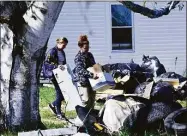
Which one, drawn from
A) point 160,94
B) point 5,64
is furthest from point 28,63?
point 160,94

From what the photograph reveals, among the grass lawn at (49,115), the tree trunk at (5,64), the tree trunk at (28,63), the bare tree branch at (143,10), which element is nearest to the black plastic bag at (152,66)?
the grass lawn at (49,115)

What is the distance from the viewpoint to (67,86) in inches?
401

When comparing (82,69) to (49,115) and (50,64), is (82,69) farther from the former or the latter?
(49,115)

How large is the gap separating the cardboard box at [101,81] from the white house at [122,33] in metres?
7.62

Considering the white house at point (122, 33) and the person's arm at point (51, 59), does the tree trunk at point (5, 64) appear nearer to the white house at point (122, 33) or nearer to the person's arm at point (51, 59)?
the person's arm at point (51, 59)

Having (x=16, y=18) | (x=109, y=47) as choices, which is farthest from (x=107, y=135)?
(x=109, y=47)

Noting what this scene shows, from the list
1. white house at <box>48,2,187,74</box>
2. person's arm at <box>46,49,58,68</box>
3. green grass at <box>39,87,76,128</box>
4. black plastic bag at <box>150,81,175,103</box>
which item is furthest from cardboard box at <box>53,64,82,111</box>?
white house at <box>48,2,187,74</box>

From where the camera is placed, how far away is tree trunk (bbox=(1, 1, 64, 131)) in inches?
293

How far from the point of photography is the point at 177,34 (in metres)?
17.5

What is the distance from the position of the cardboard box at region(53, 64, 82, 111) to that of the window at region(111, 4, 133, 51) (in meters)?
7.09

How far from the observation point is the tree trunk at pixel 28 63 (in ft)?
24.4

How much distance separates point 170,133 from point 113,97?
1113 mm

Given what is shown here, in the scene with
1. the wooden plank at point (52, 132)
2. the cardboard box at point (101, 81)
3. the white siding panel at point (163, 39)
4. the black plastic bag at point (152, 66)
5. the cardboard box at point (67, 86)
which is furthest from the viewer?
the white siding panel at point (163, 39)

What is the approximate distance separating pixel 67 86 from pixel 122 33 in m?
7.40
